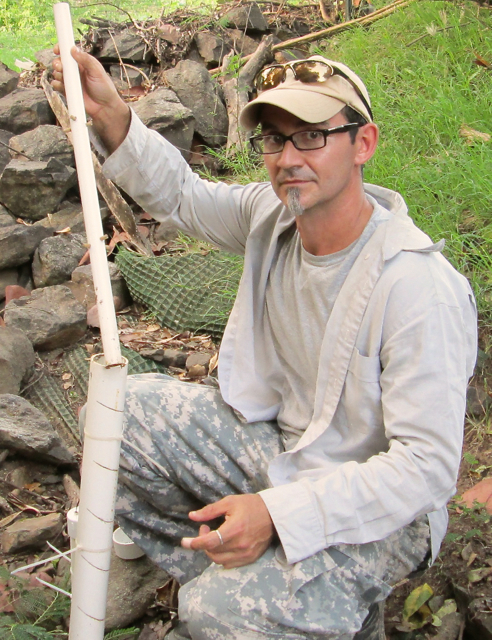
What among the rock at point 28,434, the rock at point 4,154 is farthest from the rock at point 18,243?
the rock at point 28,434

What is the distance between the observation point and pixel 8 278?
476 cm

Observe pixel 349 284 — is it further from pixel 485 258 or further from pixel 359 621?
pixel 485 258

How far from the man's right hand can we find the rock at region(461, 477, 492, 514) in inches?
66.0

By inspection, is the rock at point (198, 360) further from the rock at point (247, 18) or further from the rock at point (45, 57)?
the rock at point (247, 18)

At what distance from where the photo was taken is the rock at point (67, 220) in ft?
17.1

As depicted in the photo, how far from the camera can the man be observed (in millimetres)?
1568

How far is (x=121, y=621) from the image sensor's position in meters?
2.14

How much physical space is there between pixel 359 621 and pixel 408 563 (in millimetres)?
203

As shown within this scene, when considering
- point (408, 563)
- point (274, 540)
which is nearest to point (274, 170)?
point (274, 540)

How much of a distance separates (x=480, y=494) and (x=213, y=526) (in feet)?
3.30


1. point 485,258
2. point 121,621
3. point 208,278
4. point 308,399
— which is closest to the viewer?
point 308,399

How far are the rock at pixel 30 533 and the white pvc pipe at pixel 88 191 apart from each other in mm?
1070

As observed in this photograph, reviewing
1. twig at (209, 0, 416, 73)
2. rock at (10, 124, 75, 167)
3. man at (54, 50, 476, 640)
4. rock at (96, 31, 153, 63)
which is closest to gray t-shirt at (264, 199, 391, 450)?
man at (54, 50, 476, 640)

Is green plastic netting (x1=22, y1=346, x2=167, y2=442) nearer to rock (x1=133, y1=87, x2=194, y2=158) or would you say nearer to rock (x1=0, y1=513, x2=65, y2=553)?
rock (x1=0, y1=513, x2=65, y2=553)
